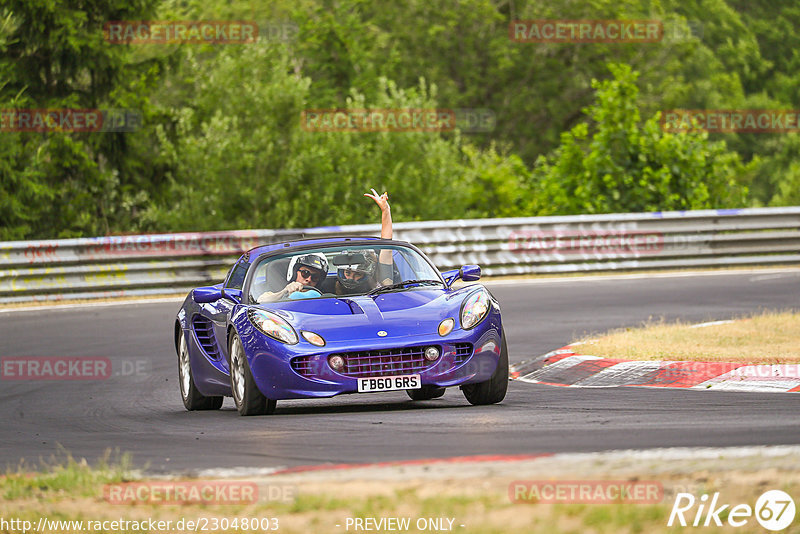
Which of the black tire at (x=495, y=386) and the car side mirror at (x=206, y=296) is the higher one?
the car side mirror at (x=206, y=296)

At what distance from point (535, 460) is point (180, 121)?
84.3 feet

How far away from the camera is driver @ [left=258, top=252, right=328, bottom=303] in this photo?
10414 millimetres

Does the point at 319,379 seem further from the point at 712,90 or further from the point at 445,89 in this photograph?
the point at 712,90

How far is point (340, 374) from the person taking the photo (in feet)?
31.0

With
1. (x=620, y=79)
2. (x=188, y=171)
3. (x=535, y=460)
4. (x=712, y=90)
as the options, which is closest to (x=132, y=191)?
(x=188, y=171)

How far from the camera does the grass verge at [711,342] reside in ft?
38.1

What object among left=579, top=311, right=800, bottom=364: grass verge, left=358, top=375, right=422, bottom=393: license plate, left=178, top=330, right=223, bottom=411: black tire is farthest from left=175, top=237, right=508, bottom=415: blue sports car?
left=579, top=311, right=800, bottom=364: grass verge

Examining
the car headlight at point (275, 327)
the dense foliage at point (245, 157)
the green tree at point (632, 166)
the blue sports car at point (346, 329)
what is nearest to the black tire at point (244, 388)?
the blue sports car at point (346, 329)

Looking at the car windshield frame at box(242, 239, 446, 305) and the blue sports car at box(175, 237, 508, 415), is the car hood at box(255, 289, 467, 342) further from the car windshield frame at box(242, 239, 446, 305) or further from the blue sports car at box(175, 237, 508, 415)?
the car windshield frame at box(242, 239, 446, 305)

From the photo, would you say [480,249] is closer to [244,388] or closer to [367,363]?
[244,388]

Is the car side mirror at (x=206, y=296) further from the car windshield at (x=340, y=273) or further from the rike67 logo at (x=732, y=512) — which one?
the rike67 logo at (x=732, y=512)

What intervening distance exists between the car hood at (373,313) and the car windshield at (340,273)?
30cm

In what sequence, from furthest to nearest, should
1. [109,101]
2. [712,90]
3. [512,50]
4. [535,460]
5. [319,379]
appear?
1. [712,90]
2. [512,50]
3. [109,101]
4. [319,379]
5. [535,460]

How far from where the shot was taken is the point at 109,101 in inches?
1212
